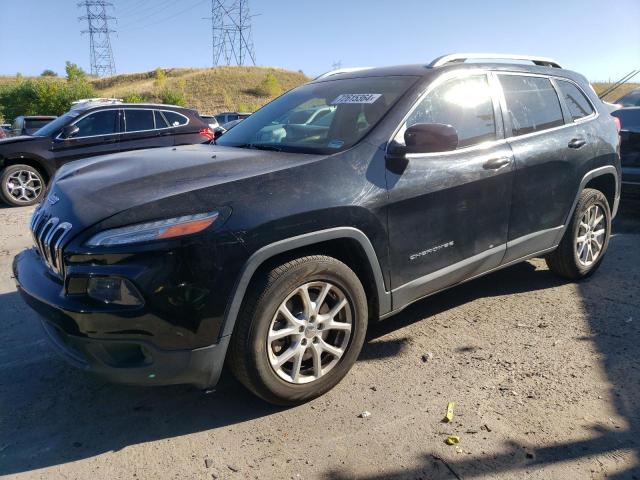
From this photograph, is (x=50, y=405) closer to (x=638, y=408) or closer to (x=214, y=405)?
(x=214, y=405)

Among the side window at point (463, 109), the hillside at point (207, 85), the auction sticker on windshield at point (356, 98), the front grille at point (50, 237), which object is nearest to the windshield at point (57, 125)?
the front grille at point (50, 237)

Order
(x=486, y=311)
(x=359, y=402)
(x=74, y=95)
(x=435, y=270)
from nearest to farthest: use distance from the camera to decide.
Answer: (x=359, y=402) → (x=435, y=270) → (x=486, y=311) → (x=74, y=95)

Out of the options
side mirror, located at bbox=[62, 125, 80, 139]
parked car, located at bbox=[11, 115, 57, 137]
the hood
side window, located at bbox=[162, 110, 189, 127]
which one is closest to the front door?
the hood

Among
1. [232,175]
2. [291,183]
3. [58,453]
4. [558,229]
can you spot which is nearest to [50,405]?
[58,453]

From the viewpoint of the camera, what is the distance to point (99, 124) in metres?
9.12

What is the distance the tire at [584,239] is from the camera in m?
4.34

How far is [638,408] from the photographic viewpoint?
2.78 meters

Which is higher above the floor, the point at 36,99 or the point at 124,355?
the point at 36,99

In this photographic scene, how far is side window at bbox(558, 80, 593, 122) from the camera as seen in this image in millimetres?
4332

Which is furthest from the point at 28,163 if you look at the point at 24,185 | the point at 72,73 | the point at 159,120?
the point at 72,73

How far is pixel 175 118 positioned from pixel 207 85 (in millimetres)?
57513

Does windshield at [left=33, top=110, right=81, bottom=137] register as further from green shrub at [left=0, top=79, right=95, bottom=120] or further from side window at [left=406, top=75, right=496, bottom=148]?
green shrub at [left=0, top=79, right=95, bottom=120]

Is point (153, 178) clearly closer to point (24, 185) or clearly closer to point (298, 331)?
point (298, 331)

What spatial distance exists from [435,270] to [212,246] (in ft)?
5.02
